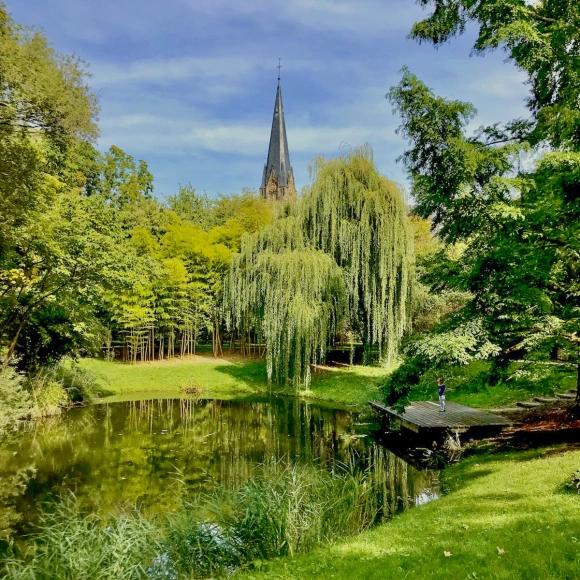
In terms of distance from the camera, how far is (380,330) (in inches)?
677

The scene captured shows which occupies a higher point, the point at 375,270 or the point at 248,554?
the point at 375,270

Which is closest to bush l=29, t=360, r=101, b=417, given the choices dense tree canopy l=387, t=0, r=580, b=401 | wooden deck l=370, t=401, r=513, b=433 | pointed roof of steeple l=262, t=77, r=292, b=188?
wooden deck l=370, t=401, r=513, b=433

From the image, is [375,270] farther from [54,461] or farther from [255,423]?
[54,461]

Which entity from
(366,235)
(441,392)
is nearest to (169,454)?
(441,392)

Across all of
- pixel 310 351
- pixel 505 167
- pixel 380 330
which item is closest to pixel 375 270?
pixel 380 330

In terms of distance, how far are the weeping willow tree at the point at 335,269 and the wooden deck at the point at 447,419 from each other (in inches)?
170

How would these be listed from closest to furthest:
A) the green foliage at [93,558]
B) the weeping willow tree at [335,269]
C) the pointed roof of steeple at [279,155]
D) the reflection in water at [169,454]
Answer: the green foliage at [93,558], the reflection in water at [169,454], the weeping willow tree at [335,269], the pointed roof of steeple at [279,155]

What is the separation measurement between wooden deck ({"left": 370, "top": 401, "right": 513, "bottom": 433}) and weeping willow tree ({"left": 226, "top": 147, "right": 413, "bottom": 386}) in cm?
433

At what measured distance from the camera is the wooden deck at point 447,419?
1089 cm

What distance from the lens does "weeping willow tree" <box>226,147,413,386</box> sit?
56.0 ft

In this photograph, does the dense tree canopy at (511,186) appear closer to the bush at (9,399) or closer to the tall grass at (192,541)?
the tall grass at (192,541)

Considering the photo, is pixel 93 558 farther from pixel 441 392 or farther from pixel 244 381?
pixel 244 381

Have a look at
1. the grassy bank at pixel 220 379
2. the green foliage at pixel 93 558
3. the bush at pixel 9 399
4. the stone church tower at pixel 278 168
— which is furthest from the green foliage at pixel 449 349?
the stone church tower at pixel 278 168

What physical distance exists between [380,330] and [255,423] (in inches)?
244
